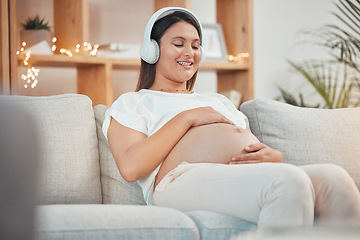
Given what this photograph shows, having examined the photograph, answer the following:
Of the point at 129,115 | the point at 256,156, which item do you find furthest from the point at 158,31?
the point at 256,156

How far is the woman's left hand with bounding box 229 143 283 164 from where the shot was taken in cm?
154

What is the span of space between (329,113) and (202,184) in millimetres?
951

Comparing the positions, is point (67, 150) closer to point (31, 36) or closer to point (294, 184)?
point (294, 184)

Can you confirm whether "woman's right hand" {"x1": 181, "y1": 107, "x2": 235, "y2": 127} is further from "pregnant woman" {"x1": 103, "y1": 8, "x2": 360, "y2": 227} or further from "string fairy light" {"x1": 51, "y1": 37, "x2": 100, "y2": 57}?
"string fairy light" {"x1": 51, "y1": 37, "x2": 100, "y2": 57}

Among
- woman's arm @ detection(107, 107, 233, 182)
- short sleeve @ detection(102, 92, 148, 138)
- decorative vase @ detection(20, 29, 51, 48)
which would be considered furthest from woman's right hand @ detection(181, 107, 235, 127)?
decorative vase @ detection(20, 29, 51, 48)

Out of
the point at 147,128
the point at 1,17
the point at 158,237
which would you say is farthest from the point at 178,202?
the point at 1,17

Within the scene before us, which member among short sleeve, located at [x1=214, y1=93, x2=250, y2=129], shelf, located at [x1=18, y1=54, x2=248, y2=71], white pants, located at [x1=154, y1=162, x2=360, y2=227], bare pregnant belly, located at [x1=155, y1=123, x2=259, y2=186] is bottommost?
white pants, located at [x1=154, y1=162, x2=360, y2=227]

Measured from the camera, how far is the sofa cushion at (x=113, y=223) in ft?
3.76

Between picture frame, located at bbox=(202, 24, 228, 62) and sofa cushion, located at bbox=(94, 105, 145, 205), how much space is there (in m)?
1.68

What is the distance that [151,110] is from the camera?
1.76 m

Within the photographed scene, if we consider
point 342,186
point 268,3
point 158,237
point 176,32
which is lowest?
point 158,237

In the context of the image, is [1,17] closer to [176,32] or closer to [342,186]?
[176,32]

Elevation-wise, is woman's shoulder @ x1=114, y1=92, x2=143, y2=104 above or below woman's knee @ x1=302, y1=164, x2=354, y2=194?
above

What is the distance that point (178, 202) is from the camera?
1.43 m
